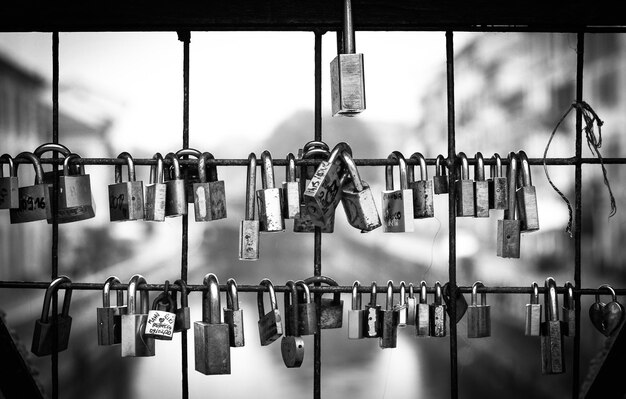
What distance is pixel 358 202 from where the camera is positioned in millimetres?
1146

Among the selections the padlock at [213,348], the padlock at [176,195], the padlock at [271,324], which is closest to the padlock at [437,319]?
the padlock at [271,324]

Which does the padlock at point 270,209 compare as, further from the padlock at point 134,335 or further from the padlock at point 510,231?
the padlock at point 510,231

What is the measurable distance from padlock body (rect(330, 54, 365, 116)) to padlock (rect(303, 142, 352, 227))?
0.10m

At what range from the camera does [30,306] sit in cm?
229

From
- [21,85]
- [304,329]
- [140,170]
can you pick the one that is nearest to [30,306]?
[140,170]

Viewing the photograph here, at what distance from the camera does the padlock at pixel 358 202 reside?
1145 mm

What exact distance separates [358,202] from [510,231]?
0.31m

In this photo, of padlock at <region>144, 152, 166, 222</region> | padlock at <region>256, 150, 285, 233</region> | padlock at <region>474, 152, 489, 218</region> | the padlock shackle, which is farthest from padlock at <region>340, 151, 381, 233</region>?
the padlock shackle

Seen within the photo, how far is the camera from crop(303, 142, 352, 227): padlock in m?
1.12

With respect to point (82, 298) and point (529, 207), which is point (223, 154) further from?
point (529, 207)

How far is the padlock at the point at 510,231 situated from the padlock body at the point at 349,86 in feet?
1.19
